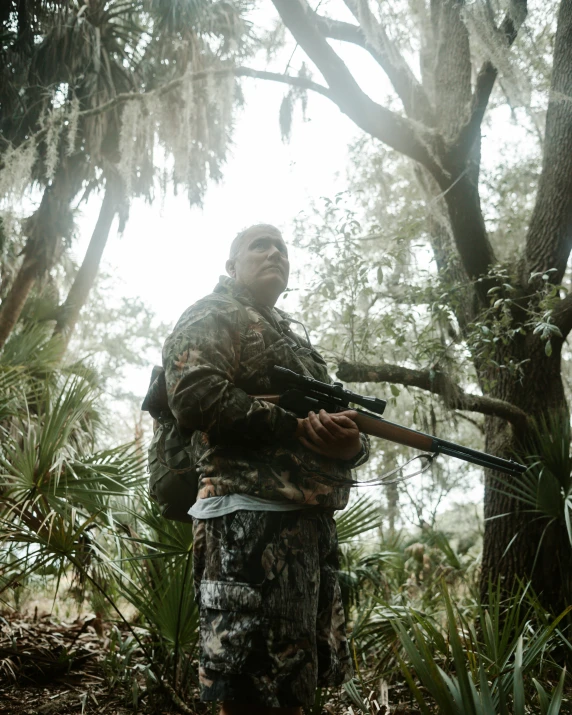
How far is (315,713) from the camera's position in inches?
102

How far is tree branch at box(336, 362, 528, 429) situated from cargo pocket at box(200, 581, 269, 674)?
218 cm

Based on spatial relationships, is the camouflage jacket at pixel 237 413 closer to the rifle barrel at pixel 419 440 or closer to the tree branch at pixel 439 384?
the rifle barrel at pixel 419 440

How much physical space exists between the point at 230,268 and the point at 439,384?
2.13 m

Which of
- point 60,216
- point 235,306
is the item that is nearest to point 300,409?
point 235,306

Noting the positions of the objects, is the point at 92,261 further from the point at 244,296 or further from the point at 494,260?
the point at 244,296

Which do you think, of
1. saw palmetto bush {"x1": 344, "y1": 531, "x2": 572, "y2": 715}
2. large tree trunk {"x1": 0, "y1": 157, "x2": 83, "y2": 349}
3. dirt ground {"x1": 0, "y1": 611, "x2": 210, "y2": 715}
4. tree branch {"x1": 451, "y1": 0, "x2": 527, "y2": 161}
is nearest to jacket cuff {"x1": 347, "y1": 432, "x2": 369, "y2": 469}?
saw palmetto bush {"x1": 344, "y1": 531, "x2": 572, "y2": 715}

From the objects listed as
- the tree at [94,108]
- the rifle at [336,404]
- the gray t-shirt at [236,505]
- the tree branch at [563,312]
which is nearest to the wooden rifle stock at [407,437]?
the rifle at [336,404]

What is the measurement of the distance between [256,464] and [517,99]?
3.92m

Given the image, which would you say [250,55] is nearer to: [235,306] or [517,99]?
[517,99]

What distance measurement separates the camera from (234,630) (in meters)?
1.58

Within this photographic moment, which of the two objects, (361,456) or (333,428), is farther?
(361,456)

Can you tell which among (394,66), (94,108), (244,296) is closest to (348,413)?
(244,296)

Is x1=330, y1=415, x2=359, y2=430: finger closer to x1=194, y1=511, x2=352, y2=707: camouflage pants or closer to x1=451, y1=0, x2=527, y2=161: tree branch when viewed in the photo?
x1=194, y1=511, x2=352, y2=707: camouflage pants

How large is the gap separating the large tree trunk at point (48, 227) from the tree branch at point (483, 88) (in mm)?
4867
